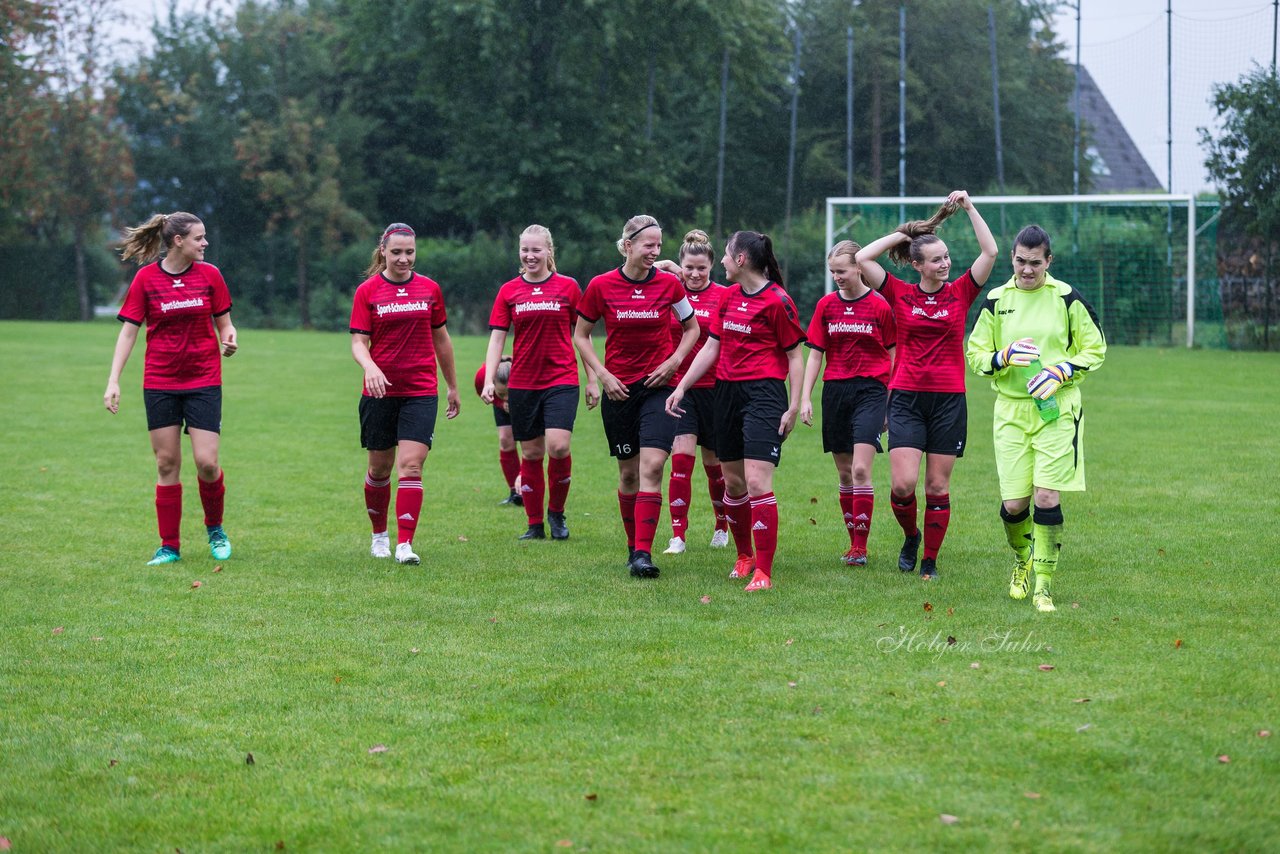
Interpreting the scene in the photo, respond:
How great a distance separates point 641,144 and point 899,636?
1496 inches

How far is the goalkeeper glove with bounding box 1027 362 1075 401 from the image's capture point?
697 centimetres

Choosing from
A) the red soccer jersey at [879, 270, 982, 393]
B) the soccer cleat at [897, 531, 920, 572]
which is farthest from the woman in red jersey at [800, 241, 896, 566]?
the red soccer jersey at [879, 270, 982, 393]

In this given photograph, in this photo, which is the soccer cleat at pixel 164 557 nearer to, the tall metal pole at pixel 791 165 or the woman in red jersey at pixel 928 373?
the woman in red jersey at pixel 928 373

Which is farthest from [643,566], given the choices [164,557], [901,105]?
[901,105]

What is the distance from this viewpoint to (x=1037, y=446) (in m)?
7.14

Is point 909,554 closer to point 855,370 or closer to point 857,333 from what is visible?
point 855,370

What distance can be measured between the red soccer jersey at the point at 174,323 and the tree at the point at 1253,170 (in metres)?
23.8

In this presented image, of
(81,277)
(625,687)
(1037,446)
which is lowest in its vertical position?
(625,687)

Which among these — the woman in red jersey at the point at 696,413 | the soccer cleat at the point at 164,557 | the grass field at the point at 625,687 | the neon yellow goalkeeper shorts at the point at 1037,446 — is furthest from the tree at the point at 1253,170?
the soccer cleat at the point at 164,557

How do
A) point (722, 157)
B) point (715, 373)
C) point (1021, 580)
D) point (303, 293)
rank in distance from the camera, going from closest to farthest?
point (1021, 580) → point (715, 373) → point (722, 157) → point (303, 293)

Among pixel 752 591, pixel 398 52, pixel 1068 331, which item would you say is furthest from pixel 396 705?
pixel 398 52

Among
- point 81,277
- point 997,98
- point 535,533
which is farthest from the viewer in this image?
point 81,277

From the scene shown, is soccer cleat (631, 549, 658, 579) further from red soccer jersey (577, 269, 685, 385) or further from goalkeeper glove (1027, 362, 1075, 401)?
goalkeeper glove (1027, 362, 1075, 401)

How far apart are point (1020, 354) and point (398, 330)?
3862 mm
